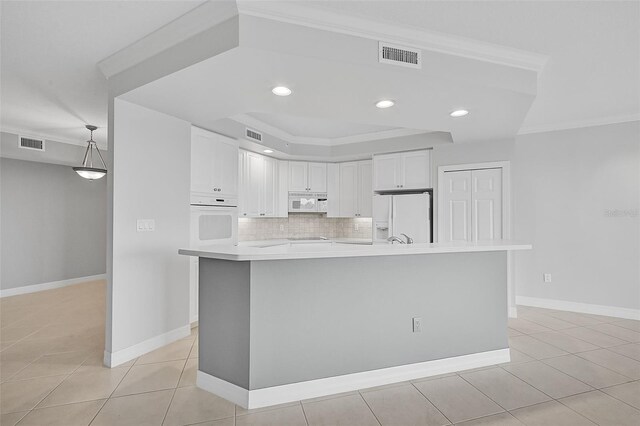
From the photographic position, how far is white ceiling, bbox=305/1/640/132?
6.86 feet

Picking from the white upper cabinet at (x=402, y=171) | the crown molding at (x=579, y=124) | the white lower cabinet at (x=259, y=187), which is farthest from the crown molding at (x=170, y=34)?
the crown molding at (x=579, y=124)

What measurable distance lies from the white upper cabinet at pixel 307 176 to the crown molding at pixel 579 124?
123 inches

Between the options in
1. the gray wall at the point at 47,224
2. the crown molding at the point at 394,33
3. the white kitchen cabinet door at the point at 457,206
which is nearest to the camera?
the crown molding at the point at 394,33

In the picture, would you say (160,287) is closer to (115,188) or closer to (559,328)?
(115,188)

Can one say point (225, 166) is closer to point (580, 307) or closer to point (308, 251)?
point (308, 251)

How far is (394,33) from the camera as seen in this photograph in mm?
2330

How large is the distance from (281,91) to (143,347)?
8.80ft

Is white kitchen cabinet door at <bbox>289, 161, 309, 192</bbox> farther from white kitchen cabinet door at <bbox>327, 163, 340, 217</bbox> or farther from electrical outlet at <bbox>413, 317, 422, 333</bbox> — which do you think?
electrical outlet at <bbox>413, 317, 422, 333</bbox>

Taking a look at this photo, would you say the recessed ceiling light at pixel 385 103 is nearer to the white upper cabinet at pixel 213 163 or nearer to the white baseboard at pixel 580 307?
the white upper cabinet at pixel 213 163

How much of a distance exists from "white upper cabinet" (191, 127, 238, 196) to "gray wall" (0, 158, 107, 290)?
3.90 meters

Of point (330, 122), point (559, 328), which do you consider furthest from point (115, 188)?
point (559, 328)

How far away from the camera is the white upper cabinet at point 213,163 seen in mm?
3865

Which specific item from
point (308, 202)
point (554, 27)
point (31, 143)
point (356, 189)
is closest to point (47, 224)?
point (31, 143)

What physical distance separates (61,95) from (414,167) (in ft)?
14.8
